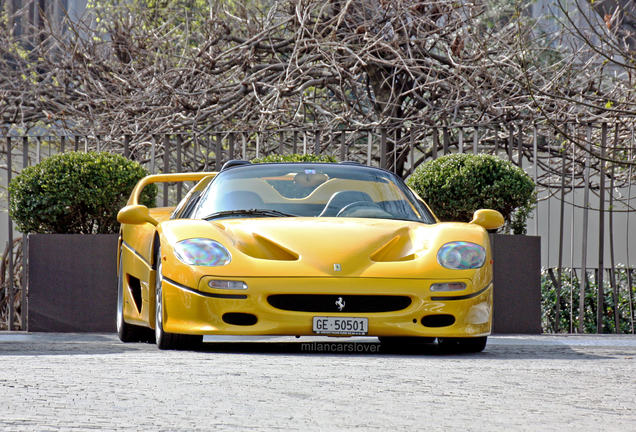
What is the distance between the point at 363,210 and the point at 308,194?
64 cm

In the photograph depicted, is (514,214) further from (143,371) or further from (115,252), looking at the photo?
(143,371)

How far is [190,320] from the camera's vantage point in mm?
7086

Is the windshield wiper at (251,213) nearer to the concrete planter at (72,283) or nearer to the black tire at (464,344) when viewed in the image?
the black tire at (464,344)

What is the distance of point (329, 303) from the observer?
698cm

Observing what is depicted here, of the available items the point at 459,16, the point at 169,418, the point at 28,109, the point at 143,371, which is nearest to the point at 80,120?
the point at 28,109

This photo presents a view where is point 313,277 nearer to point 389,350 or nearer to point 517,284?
point 389,350

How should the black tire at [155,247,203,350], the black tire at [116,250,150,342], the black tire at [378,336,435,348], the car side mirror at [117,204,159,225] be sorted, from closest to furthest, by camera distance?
the black tire at [155,247,203,350] < the car side mirror at [117,204,159,225] < the black tire at [378,336,435,348] < the black tire at [116,250,150,342]

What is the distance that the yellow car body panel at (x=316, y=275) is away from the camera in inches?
273

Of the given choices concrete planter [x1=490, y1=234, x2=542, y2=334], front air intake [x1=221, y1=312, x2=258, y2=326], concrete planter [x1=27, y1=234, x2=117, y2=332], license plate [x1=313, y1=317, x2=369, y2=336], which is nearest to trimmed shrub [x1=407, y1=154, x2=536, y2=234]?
concrete planter [x1=490, y1=234, x2=542, y2=334]

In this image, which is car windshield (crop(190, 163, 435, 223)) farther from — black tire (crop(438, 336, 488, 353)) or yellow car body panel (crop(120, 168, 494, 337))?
black tire (crop(438, 336, 488, 353))

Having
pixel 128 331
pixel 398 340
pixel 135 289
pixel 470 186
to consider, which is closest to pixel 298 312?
pixel 398 340

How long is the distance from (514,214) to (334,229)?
169 inches

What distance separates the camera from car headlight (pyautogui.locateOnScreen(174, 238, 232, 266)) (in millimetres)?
7043

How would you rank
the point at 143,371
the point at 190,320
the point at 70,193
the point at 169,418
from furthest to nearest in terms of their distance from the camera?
the point at 70,193
the point at 190,320
the point at 143,371
the point at 169,418
